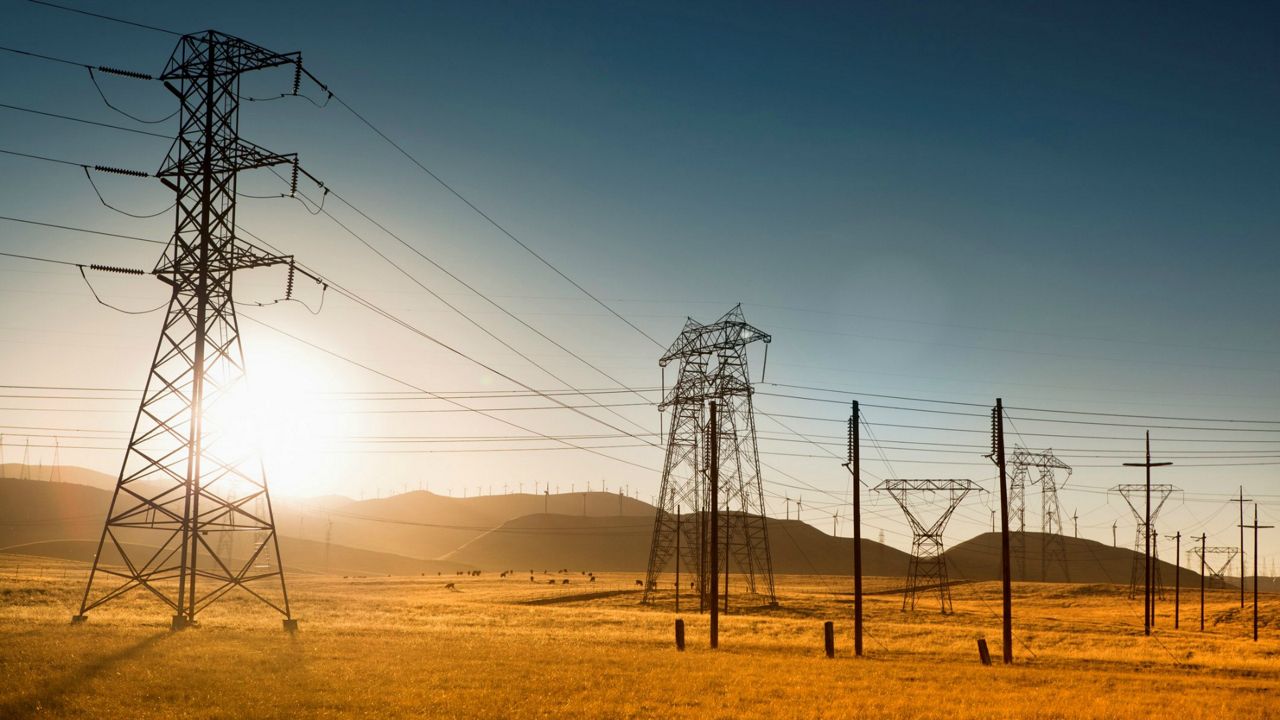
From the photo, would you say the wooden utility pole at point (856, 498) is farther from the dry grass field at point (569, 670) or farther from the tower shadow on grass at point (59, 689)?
the tower shadow on grass at point (59, 689)

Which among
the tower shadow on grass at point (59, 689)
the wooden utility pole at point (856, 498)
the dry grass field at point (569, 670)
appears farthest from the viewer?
the wooden utility pole at point (856, 498)

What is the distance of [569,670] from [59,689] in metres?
15.4

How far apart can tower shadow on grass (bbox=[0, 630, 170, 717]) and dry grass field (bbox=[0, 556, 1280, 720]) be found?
62 mm

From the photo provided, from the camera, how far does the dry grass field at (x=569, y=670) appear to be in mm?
21969

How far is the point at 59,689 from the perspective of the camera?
20141 millimetres

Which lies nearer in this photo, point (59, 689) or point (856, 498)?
point (59, 689)

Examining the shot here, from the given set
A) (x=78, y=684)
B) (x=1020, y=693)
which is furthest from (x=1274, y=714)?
(x=78, y=684)

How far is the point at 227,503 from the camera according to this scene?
A: 31.8 meters

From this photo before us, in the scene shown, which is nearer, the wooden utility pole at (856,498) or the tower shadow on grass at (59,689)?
the tower shadow on grass at (59,689)

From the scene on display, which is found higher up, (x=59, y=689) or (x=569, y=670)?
(x=59, y=689)

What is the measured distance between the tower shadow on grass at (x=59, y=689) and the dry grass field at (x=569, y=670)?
0.20ft

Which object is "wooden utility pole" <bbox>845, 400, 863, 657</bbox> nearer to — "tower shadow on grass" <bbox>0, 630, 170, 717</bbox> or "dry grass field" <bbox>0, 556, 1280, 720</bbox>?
"dry grass field" <bbox>0, 556, 1280, 720</bbox>

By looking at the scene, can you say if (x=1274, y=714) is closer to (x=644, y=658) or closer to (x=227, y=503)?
(x=644, y=658)

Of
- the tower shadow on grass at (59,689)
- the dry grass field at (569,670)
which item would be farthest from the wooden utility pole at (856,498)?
the tower shadow on grass at (59,689)
